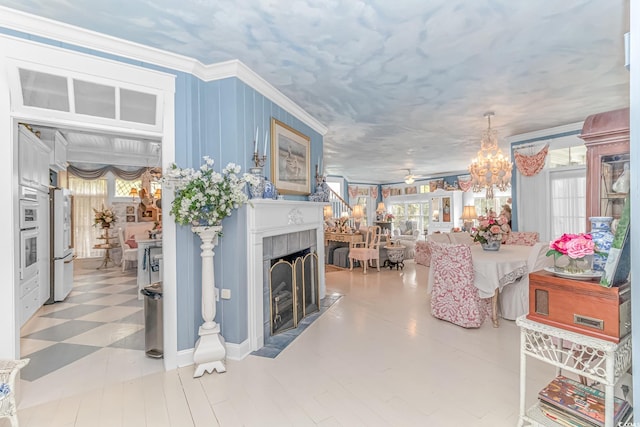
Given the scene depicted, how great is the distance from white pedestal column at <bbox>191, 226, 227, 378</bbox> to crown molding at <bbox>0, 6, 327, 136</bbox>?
4.71 feet

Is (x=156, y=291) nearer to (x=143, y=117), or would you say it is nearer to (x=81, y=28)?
(x=143, y=117)

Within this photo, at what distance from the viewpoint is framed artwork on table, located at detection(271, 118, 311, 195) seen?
139 inches

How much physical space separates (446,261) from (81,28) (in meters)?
4.09

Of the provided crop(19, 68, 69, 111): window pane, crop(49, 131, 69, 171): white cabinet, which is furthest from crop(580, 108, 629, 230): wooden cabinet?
crop(49, 131, 69, 171): white cabinet

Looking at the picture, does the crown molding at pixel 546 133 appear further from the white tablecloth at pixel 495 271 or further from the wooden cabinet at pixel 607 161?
the wooden cabinet at pixel 607 161

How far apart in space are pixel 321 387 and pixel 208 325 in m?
1.09

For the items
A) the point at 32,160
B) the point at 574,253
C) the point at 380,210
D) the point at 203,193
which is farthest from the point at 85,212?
the point at 574,253

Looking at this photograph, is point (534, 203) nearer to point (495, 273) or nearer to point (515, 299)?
point (515, 299)

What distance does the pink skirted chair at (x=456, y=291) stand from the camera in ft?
11.7

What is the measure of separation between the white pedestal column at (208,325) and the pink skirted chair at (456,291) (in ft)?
8.54

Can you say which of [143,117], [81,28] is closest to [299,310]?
[143,117]

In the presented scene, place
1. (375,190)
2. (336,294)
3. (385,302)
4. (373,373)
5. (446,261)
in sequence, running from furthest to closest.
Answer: (375,190) → (336,294) → (385,302) → (446,261) → (373,373)

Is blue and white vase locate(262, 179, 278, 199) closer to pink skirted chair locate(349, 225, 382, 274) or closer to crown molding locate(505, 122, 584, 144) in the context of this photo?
pink skirted chair locate(349, 225, 382, 274)

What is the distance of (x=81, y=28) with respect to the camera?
2.24 meters
